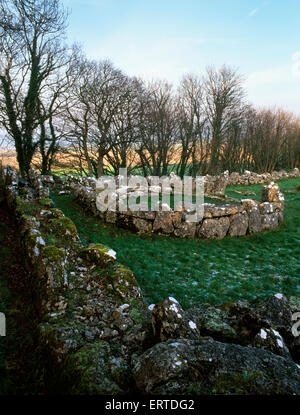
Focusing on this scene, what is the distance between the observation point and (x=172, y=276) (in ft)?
19.1

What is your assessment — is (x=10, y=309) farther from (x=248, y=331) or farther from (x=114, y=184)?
(x=114, y=184)

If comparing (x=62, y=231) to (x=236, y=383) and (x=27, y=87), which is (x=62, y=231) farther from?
(x=27, y=87)

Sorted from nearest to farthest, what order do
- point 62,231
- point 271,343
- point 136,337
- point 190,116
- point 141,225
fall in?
point 271,343 → point 136,337 → point 62,231 → point 141,225 → point 190,116

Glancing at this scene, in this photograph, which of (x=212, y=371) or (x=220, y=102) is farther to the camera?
(x=220, y=102)

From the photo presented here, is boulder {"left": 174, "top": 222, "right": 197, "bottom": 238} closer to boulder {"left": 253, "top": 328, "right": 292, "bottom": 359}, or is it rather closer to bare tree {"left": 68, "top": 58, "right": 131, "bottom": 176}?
boulder {"left": 253, "top": 328, "right": 292, "bottom": 359}

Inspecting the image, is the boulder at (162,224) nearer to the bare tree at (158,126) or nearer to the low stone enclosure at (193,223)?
the low stone enclosure at (193,223)

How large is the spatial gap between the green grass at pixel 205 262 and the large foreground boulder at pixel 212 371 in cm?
231

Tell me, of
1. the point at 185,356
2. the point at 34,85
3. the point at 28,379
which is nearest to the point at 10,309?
the point at 28,379

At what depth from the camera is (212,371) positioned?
2316 millimetres

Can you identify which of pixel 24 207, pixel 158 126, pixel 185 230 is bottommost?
pixel 185 230

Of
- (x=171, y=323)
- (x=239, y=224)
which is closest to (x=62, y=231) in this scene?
(x=171, y=323)

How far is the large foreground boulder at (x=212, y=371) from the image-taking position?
2145 millimetres

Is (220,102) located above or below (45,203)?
above

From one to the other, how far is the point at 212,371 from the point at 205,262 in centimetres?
450
